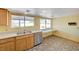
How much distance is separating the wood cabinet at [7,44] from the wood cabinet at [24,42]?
0.27 m

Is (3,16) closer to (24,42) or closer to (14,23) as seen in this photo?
(14,23)

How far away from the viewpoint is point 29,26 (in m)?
5.40

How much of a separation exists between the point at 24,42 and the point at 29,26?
64.8 inches

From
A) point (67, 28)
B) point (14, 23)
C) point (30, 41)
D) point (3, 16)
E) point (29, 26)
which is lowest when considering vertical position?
point (30, 41)

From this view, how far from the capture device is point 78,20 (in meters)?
5.45

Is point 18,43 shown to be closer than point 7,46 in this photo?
No

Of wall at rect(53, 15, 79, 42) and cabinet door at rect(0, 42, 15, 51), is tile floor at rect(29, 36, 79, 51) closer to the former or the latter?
wall at rect(53, 15, 79, 42)

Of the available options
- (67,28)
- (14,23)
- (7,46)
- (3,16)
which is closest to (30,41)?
(14,23)

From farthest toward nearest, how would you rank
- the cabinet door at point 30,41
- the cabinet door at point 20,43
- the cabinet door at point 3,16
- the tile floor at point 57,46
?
1. the cabinet door at point 30,41
2. the tile floor at point 57,46
3. the cabinet door at point 20,43
4. the cabinet door at point 3,16

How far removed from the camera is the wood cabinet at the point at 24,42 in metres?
3.54

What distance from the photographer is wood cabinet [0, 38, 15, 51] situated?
2.83m

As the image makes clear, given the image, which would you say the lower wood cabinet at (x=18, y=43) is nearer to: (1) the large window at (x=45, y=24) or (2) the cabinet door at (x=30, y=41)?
(2) the cabinet door at (x=30, y=41)

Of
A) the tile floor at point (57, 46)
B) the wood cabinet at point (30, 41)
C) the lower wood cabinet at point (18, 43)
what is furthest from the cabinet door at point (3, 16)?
the tile floor at point (57, 46)
